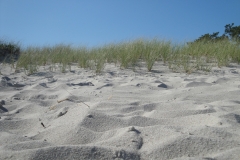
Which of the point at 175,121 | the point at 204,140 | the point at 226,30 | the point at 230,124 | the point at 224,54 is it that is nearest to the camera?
the point at 204,140

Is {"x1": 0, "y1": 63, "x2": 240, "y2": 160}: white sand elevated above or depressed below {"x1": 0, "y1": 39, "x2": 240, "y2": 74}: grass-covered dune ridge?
below

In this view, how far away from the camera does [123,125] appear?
165 cm

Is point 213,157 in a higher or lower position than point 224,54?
lower

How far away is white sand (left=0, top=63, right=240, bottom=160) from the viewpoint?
118 cm

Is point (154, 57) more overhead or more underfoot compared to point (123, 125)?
more overhead

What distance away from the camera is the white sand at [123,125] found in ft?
3.88

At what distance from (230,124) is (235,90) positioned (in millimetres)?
1146

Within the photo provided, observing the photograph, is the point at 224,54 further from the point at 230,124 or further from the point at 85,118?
the point at 85,118

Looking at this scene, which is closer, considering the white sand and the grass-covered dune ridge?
the white sand

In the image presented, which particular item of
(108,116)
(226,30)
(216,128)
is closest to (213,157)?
(216,128)

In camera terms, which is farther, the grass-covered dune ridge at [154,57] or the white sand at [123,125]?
the grass-covered dune ridge at [154,57]

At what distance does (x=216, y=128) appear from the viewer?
145 cm

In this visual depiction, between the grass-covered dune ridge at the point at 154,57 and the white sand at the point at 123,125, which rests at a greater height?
the grass-covered dune ridge at the point at 154,57

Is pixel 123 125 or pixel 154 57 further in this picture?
pixel 154 57
